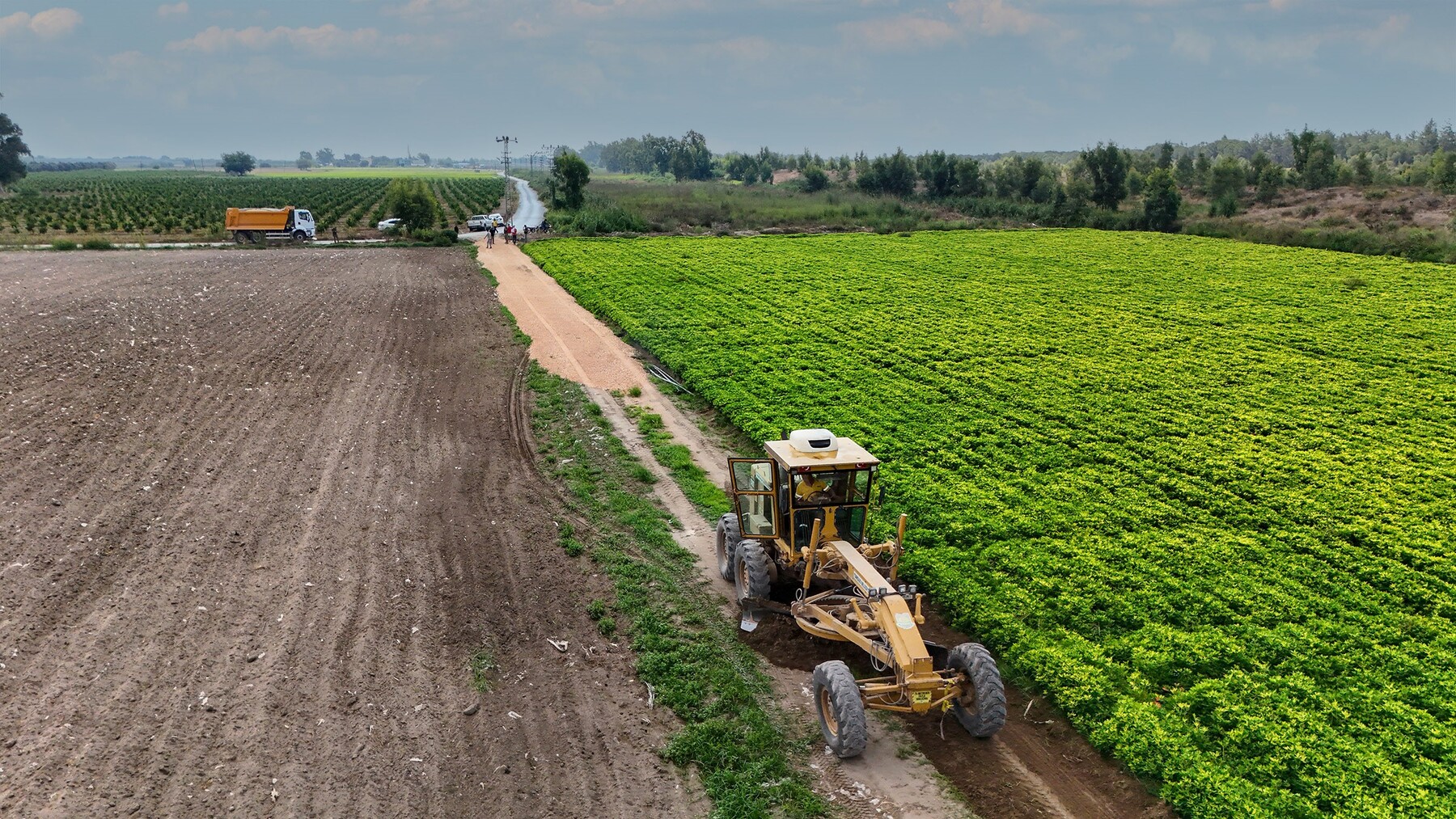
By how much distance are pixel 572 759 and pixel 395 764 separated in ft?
6.69

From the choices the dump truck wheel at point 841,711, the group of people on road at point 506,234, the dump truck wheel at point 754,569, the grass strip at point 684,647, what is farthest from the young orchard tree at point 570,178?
the dump truck wheel at point 841,711

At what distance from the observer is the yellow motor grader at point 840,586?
37.3 feet

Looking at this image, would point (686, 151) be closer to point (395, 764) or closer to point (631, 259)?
point (631, 259)

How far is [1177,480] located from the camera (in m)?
20.2

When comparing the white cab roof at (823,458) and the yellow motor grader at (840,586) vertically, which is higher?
the white cab roof at (823,458)

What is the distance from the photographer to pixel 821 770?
11.3 m

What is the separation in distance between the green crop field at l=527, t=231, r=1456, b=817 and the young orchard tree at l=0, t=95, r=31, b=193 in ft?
409

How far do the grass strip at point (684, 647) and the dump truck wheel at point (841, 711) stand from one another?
1.59 feet

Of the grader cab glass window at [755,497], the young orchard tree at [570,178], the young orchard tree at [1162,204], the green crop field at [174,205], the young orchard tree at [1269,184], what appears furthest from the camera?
the young orchard tree at [570,178]

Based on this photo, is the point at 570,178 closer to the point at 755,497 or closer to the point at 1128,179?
the point at 1128,179

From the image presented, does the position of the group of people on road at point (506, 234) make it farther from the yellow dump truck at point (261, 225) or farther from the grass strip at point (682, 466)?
the grass strip at point (682, 466)

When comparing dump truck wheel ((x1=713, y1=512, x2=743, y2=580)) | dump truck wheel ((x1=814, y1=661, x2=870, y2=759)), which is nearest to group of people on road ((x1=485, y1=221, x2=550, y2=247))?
dump truck wheel ((x1=713, y1=512, x2=743, y2=580))

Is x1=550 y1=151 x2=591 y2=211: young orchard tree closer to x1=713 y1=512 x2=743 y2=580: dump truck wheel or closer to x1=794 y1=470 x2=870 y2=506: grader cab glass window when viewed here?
x1=713 y1=512 x2=743 y2=580: dump truck wheel

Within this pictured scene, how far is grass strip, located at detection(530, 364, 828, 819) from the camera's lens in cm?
1100
